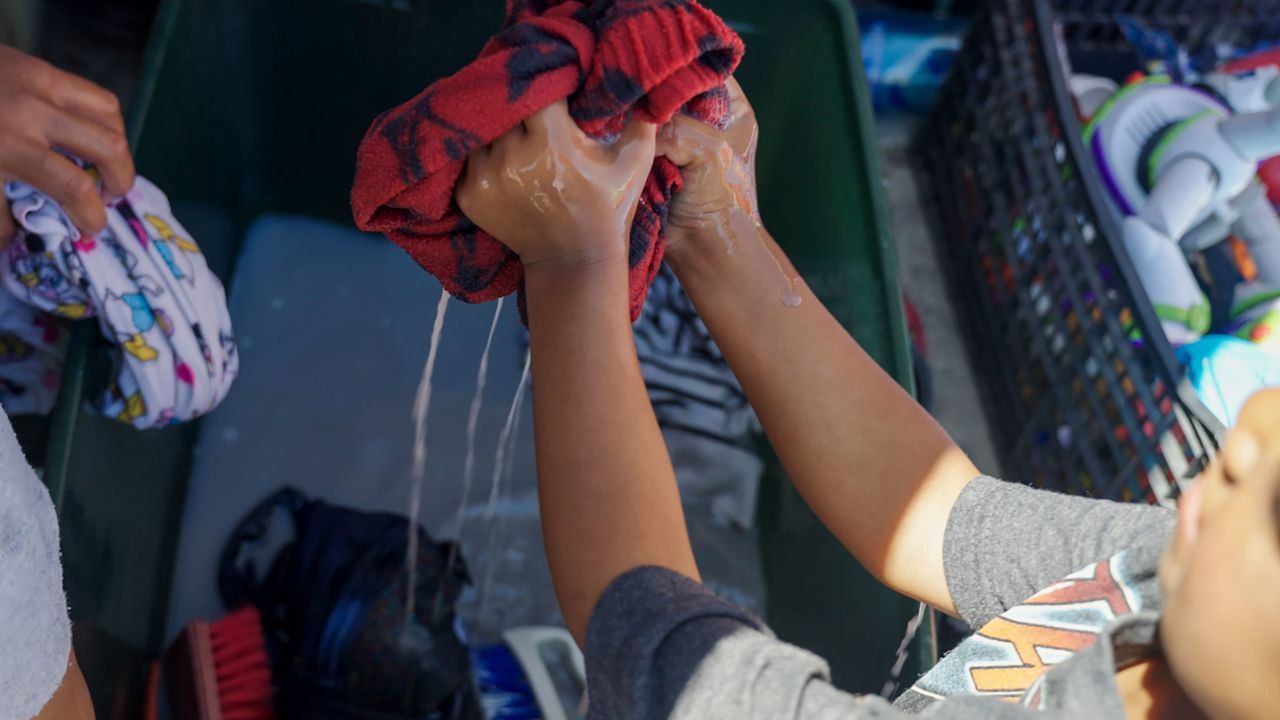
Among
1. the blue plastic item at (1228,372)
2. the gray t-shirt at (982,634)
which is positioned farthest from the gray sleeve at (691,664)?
the blue plastic item at (1228,372)

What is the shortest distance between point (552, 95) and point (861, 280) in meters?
0.59

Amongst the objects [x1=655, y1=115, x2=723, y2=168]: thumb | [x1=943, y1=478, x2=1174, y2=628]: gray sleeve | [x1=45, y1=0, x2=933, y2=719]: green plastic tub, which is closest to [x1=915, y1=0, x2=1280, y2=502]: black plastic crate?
[x1=45, y1=0, x2=933, y2=719]: green plastic tub

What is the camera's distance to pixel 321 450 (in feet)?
4.00

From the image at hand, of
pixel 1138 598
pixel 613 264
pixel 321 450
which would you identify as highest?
pixel 613 264

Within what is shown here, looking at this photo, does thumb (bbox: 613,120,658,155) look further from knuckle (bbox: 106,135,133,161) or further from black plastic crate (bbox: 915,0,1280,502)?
black plastic crate (bbox: 915,0,1280,502)

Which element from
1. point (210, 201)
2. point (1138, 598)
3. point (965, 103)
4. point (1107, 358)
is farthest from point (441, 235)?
point (965, 103)

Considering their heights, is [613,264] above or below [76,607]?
above

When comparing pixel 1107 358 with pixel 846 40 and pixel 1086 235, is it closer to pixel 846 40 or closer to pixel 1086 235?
pixel 1086 235

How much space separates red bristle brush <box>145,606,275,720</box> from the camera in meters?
0.90

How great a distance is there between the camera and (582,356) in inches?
20.1

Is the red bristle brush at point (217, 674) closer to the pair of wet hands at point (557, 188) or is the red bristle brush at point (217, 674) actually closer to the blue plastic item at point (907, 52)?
the pair of wet hands at point (557, 188)

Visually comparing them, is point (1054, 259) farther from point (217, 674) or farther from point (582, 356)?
point (217, 674)

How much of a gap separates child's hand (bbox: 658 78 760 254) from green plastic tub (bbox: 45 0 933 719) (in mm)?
282

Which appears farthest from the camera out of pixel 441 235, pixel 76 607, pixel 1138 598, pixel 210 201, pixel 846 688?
pixel 210 201
